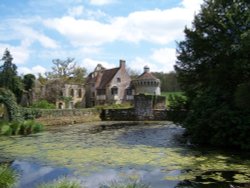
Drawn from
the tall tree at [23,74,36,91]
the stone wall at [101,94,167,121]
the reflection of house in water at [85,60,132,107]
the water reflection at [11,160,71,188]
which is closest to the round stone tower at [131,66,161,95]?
the reflection of house in water at [85,60,132,107]

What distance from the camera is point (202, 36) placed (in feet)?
79.0

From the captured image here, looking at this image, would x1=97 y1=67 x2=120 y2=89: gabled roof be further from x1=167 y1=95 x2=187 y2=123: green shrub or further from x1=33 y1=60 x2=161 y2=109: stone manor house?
x1=167 y1=95 x2=187 y2=123: green shrub

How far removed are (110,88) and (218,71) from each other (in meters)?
42.1

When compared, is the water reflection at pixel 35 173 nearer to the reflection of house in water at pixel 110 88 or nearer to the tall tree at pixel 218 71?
A: the tall tree at pixel 218 71

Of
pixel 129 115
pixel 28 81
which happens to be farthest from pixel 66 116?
pixel 28 81

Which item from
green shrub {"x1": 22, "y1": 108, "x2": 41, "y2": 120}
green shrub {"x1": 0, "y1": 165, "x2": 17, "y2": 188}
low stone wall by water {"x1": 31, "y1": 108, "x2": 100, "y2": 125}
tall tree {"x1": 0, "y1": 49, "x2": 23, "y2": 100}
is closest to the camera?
green shrub {"x1": 0, "y1": 165, "x2": 17, "y2": 188}

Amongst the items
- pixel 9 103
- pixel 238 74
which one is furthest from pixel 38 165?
pixel 9 103

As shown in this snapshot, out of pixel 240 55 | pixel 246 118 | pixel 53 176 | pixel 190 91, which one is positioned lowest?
pixel 53 176

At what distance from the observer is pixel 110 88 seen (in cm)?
6219

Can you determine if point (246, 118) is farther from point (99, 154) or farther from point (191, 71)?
point (191, 71)

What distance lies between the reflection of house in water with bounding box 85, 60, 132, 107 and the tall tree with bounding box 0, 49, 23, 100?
1409 cm

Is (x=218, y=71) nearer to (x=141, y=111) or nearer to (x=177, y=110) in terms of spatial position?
(x=177, y=110)

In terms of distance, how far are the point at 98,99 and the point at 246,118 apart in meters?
47.7

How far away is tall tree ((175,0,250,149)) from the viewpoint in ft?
56.6
